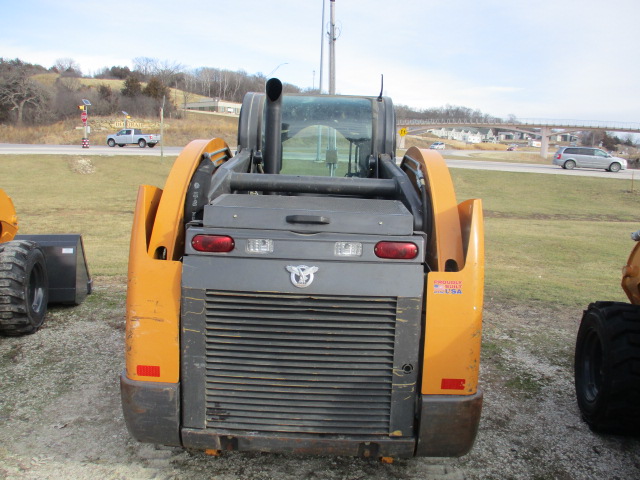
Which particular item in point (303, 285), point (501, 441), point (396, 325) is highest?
point (303, 285)

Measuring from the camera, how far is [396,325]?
290 centimetres

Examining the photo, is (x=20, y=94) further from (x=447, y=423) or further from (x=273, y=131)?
(x=447, y=423)

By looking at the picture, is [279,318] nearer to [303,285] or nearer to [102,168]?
[303,285]

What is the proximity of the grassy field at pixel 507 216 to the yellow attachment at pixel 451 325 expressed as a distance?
17.0 ft

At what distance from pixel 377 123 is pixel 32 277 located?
12.5ft

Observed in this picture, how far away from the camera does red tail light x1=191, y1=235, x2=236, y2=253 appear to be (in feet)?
9.42

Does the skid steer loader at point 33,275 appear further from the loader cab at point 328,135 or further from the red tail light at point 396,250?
the red tail light at point 396,250

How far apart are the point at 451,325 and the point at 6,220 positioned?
4889mm

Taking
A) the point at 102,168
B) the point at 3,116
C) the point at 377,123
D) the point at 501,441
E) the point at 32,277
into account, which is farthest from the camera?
the point at 3,116

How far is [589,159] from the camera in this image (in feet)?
125

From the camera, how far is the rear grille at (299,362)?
2.89 meters

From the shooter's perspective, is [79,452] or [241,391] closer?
[241,391]

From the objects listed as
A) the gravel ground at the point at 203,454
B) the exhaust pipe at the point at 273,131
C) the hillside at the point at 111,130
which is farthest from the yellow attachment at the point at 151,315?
the hillside at the point at 111,130

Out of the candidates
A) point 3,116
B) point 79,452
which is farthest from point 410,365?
point 3,116
